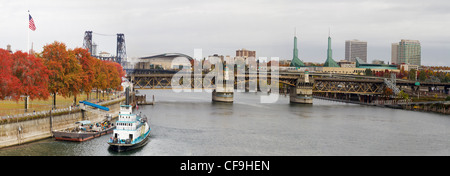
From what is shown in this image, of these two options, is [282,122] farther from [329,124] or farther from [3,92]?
[3,92]

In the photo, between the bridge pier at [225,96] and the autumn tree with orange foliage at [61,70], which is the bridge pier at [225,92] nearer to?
the bridge pier at [225,96]

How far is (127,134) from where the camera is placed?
57.1 m

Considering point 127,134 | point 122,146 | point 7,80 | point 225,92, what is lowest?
point 122,146

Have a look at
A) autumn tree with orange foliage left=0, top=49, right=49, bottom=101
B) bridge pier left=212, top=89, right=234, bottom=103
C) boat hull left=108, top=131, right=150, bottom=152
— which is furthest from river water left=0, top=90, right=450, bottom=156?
bridge pier left=212, top=89, right=234, bottom=103

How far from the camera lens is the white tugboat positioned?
182 ft

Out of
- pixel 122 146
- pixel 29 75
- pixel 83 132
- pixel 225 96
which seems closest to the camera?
pixel 122 146

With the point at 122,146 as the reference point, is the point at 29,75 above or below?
above

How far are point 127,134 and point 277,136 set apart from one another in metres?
23.5

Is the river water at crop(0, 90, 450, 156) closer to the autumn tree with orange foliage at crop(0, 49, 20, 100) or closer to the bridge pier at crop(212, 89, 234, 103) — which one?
the autumn tree with orange foliage at crop(0, 49, 20, 100)

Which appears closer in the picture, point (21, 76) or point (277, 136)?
point (21, 76)

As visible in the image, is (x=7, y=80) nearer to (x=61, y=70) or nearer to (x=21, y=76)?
(x=21, y=76)

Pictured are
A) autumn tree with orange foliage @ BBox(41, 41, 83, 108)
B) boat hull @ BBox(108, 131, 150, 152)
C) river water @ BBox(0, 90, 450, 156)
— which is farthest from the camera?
autumn tree with orange foliage @ BBox(41, 41, 83, 108)

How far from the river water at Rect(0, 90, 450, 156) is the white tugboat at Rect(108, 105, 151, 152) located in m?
1.07

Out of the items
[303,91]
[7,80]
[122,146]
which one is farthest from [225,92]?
[7,80]
